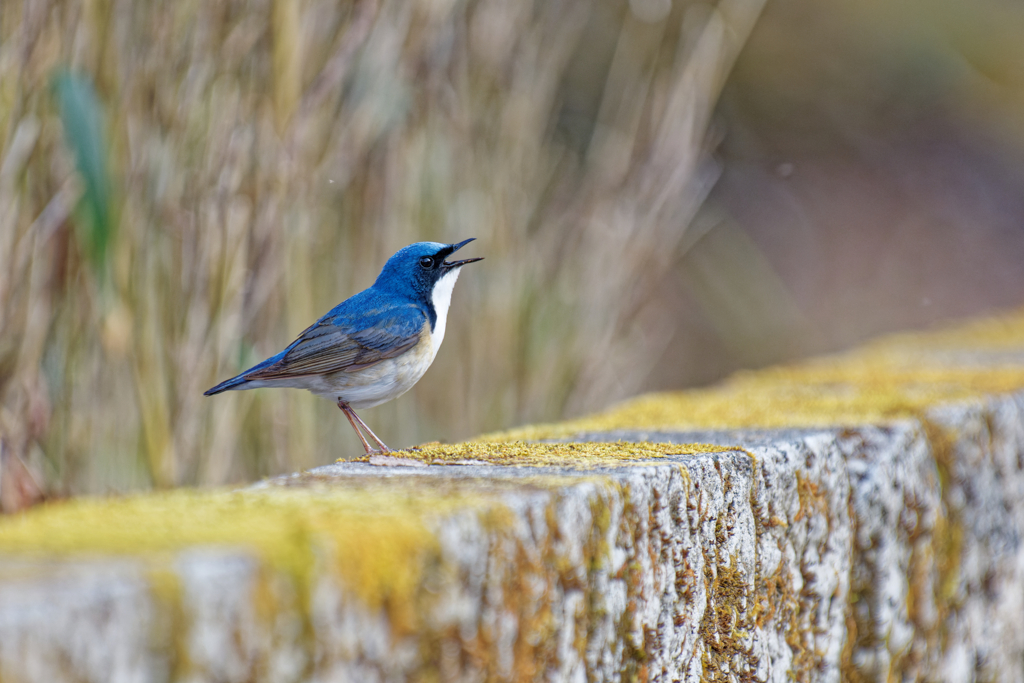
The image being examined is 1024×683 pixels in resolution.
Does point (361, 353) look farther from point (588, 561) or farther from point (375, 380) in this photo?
point (588, 561)

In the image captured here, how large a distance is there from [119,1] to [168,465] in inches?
37.4

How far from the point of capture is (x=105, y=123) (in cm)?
199

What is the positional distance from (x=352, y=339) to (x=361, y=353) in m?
0.03

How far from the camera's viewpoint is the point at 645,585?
1.33m

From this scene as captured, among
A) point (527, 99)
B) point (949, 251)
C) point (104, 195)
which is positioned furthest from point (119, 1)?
point (949, 251)

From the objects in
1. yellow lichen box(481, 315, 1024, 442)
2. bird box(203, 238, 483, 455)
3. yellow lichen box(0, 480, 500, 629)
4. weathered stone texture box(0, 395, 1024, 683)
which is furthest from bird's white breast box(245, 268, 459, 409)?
yellow lichen box(0, 480, 500, 629)

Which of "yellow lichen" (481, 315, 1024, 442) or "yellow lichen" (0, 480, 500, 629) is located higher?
"yellow lichen" (481, 315, 1024, 442)

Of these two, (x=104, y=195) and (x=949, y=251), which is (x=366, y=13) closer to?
(x=104, y=195)

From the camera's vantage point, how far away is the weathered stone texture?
0.84 m

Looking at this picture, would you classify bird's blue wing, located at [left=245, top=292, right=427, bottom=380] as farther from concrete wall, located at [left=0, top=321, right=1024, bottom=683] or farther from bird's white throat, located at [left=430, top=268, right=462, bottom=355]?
concrete wall, located at [left=0, top=321, right=1024, bottom=683]

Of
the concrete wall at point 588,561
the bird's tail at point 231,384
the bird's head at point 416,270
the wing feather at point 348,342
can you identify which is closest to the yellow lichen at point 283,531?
the concrete wall at point 588,561

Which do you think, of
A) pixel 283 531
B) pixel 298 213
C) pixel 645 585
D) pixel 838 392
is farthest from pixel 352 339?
pixel 838 392

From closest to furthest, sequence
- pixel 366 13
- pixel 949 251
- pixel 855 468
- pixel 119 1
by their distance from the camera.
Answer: pixel 855 468, pixel 119 1, pixel 366 13, pixel 949 251

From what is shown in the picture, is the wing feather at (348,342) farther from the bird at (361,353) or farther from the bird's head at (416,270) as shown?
the bird's head at (416,270)
